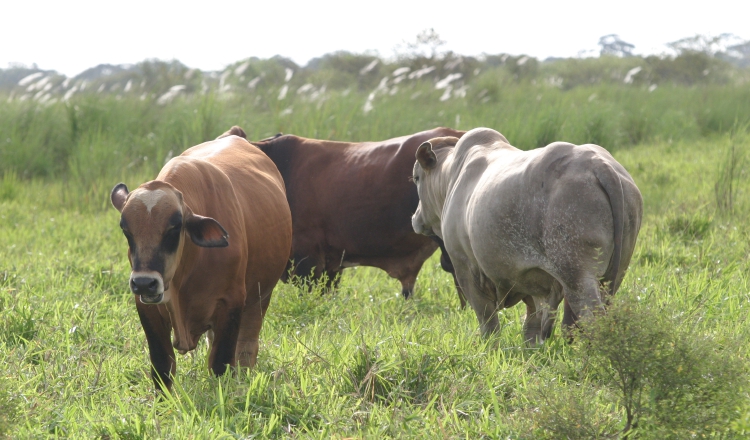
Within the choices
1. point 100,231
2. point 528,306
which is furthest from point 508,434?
point 100,231

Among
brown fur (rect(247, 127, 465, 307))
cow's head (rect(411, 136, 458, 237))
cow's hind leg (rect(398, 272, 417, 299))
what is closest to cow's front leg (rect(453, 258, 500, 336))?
cow's head (rect(411, 136, 458, 237))

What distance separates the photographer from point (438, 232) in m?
5.86

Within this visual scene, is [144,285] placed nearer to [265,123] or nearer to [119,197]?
[119,197]

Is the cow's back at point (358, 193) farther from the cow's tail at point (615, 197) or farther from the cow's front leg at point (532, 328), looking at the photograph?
the cow's tail at point (615, 197)

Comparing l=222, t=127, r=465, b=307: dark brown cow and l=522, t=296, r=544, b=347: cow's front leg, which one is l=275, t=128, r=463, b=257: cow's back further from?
l=522, t=296, r=544, b=347: cow's front leg

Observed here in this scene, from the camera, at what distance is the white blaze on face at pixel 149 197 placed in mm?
3674

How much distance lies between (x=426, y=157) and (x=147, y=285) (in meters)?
2.56

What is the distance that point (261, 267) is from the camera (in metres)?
4.70

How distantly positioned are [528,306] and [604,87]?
524 inches

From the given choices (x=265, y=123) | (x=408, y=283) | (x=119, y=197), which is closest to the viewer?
(x=119, y=197)

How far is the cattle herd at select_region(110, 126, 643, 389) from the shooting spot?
3.78 metres

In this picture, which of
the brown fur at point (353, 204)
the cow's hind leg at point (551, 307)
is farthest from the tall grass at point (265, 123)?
the cow's hind leg at point (551, 307)

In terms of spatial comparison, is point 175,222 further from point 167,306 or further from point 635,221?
point 635,221

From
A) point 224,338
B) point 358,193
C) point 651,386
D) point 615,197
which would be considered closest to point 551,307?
point 615,197
